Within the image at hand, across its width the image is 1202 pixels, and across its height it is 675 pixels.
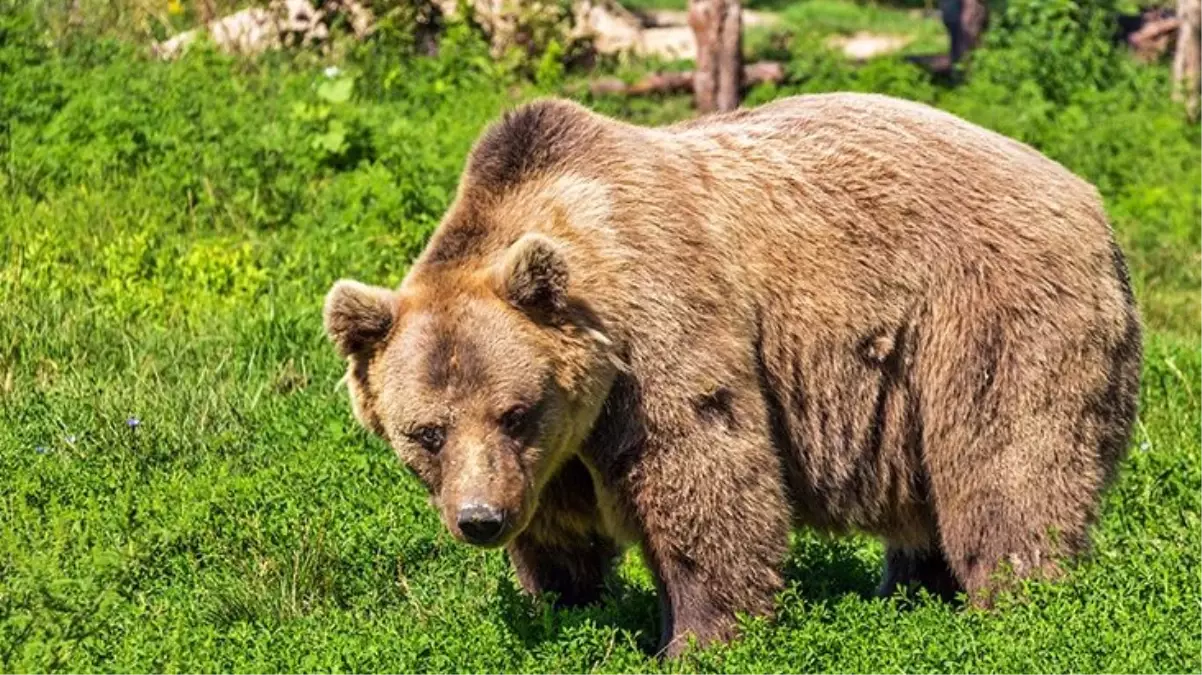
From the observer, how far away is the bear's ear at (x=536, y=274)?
18.4 feet

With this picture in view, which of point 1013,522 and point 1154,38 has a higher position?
point 1013,522

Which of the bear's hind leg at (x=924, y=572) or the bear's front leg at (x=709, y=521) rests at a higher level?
the bear's front leg at (x=709, y=521)

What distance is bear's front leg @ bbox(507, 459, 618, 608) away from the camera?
6.07 metres

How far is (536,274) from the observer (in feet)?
18.5

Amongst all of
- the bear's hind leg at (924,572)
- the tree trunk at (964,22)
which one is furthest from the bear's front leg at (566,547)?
the tree trunk at (964,22)

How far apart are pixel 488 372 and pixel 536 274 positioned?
1.00 ft

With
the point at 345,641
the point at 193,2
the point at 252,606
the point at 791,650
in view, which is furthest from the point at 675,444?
the point at 193,2

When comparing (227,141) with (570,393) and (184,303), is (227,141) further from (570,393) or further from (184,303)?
(570,393)

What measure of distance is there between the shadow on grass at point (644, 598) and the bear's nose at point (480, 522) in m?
0.51

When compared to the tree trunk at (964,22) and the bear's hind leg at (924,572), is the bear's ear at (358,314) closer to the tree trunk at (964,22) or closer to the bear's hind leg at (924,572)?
the bear's hind leg at (924,572)

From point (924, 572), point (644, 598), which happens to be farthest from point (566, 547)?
point (924, 572)

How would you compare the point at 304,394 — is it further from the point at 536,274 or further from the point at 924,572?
the point at 536,274

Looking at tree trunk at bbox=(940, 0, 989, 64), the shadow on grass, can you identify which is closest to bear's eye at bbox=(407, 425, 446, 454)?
the shadow on grass

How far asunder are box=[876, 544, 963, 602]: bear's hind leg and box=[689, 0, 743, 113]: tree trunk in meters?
7.92
